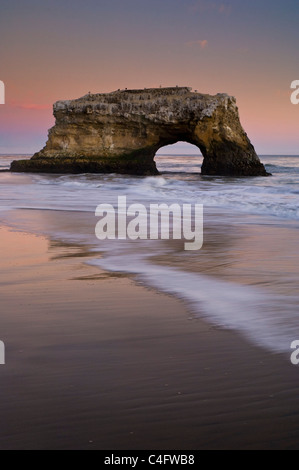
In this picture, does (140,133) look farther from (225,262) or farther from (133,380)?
(133,380)

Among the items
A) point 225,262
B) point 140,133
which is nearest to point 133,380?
point 225,262

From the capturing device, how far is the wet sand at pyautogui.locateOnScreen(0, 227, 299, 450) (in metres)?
1.85

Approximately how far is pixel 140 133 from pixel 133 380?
89.7ft

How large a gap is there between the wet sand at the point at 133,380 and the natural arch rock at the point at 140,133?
24.4 m

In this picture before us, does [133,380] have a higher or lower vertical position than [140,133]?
lower

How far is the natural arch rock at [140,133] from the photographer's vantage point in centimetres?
2719

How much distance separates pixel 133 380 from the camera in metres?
2.28

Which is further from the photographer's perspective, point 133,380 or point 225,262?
point 225,262

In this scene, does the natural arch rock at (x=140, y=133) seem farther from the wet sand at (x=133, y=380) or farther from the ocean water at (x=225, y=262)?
the wet sand at (x=133, y=380)

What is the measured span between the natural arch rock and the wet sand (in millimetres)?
24436

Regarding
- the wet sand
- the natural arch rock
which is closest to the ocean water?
the wet sand

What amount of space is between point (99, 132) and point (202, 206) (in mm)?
18616

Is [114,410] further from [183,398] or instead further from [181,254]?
[181,254]

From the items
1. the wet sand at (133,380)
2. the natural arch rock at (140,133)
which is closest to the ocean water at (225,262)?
the wet sand at (133,380)
